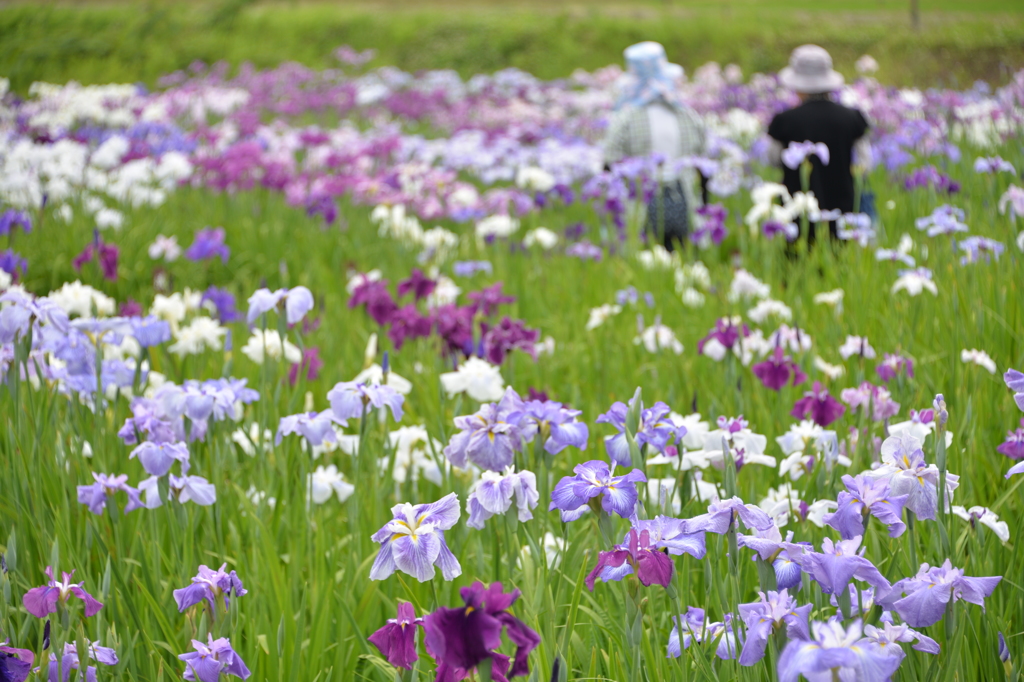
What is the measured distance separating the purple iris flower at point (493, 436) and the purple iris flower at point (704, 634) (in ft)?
1.26

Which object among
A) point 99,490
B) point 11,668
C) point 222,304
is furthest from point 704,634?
point 222,304

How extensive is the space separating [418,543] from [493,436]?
1.15ft

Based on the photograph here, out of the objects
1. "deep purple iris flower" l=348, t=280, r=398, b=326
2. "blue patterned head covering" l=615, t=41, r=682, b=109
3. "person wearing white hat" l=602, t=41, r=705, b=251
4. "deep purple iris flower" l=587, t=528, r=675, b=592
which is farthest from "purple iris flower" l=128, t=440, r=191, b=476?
"blue patterned head covering" l=615, t=41, r=682, b=109

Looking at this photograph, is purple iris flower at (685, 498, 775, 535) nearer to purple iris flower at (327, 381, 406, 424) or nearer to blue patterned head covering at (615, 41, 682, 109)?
purple iris flower at (327, 381, 406, 424)

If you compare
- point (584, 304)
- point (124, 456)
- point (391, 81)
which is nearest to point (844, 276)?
point (584, 304)

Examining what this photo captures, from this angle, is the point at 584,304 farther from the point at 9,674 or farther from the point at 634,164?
the point at 9,674

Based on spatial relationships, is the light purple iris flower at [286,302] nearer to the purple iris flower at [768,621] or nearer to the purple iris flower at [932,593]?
the purple iris flower at [768,621]

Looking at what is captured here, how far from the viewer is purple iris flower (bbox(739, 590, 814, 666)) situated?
0.88 m

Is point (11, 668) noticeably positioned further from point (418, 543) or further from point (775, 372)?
point (775, 372)

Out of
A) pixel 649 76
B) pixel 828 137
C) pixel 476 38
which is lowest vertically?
pixel 828 137

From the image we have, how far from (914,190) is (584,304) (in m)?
2.79

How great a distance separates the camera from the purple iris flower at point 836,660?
0.78 meters

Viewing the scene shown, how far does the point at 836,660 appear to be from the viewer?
2.56 feet

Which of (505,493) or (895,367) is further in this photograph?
(895,367)
